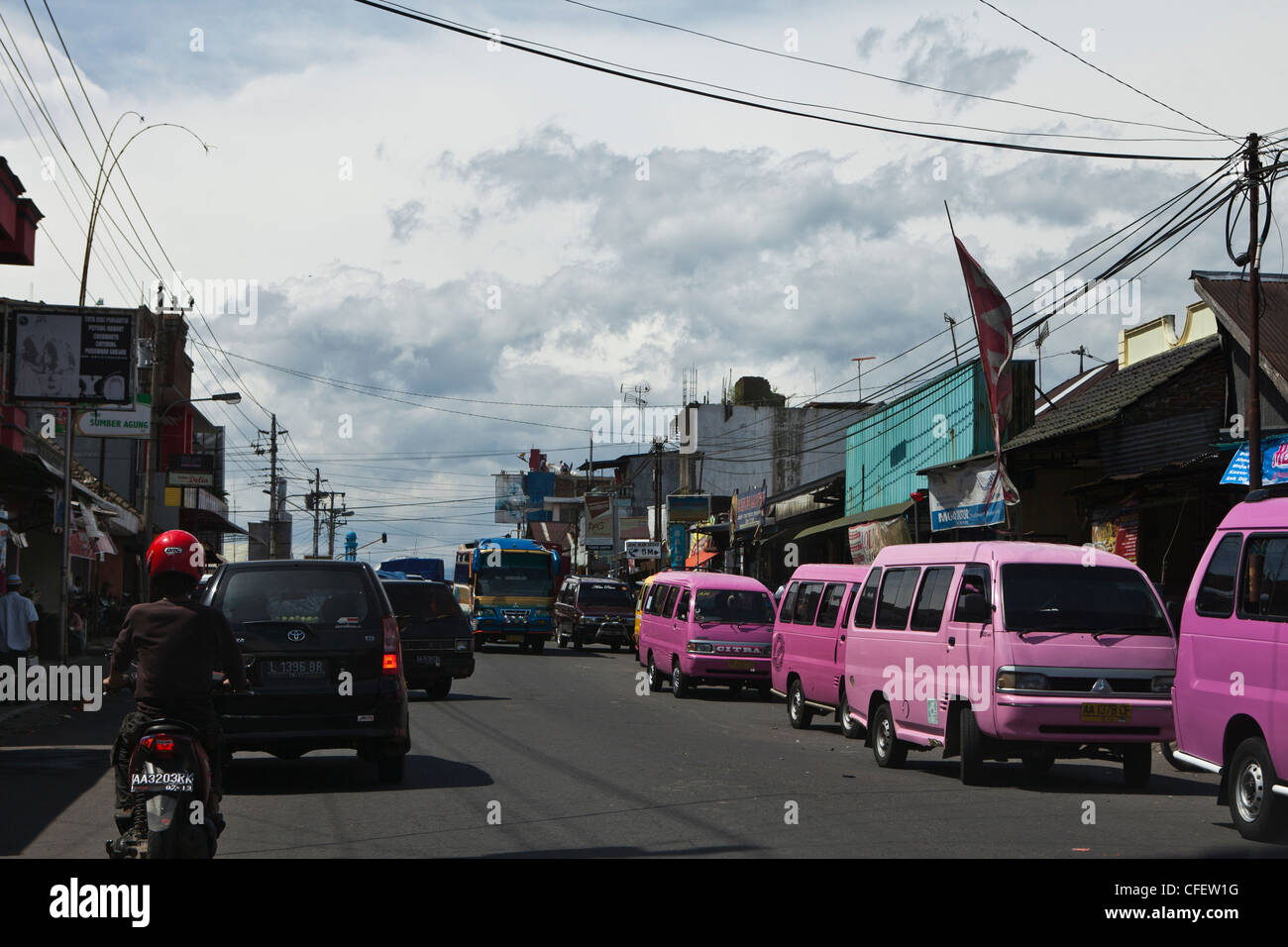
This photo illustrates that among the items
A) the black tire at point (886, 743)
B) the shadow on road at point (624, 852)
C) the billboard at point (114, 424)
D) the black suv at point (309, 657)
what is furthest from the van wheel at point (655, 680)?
the billboard at point (114, 424)

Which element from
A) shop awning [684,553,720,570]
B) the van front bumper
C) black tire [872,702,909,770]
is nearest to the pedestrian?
black tire [872,702,909,770]

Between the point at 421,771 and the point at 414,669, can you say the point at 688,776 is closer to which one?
the point at 421,771

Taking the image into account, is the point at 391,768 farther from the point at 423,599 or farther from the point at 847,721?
the point at 423,599

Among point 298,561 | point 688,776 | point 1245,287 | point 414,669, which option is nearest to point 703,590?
point 414,669

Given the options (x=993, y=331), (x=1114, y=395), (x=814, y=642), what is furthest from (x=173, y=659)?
(x=1114, y=395)

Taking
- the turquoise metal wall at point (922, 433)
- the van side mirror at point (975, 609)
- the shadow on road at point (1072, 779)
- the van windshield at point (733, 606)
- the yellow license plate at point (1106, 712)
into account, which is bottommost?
the shadow on road at point (1072, 779)

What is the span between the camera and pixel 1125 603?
12.9 metres

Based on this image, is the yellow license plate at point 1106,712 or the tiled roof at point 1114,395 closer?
the yellow license plate at point 1106,712

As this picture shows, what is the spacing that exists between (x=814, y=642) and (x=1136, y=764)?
21.1 ft

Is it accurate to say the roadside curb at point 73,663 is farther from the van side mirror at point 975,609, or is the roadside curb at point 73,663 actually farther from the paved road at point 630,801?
the van side mirror at point 975,609

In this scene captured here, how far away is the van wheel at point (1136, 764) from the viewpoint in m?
12.8

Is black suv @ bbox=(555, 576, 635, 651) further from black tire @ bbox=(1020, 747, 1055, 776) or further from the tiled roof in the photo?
black tire @ bbox=(1020, 747, 1055, 776)

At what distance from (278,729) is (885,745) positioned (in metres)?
6.26

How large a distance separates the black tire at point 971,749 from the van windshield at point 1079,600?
3.02ft
